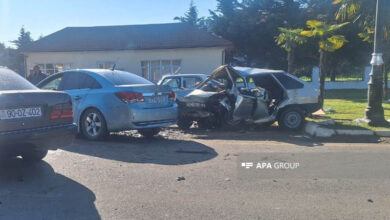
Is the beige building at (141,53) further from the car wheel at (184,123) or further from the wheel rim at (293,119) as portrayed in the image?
the wheel rim at (293,119)

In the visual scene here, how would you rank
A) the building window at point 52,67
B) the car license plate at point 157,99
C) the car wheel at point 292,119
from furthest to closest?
the building window at point 52,67
the car wheel at point 292,119
the car license plate at point 157,99

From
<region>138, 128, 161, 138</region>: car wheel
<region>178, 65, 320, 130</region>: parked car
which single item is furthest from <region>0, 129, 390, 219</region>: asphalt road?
<region>178, 65, 320, 130</region>: parked car

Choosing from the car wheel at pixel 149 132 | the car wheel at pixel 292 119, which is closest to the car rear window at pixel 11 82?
the car wheel at pixel 149 132

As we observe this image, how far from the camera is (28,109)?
483 cm

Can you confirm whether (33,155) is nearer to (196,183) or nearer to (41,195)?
(41,195)

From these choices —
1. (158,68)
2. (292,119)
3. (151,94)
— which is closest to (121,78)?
(151,94)

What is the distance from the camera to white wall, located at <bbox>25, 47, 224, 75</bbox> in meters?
21.5

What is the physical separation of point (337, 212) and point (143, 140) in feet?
16.4

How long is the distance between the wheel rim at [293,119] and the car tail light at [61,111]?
557 centimetres

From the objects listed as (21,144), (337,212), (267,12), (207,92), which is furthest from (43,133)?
(267,12)

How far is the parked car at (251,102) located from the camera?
8797 mm

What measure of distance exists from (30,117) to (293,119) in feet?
20.7

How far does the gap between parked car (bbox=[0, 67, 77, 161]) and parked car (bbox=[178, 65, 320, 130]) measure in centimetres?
434

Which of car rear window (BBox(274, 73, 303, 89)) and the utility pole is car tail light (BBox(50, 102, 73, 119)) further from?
the utility pole
